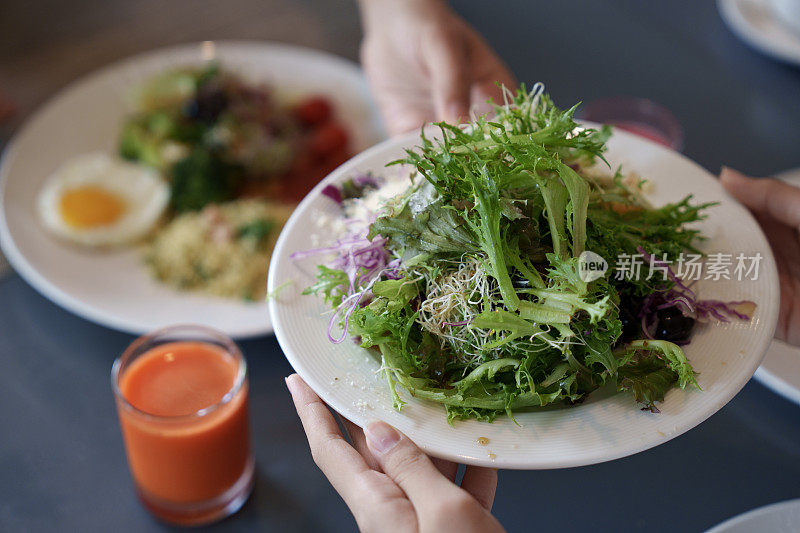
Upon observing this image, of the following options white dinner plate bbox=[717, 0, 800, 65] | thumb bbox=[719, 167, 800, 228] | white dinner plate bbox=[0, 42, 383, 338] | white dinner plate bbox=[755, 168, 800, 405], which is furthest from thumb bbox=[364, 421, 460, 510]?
white dinner plate bbox=[717, 0, 800, 65]

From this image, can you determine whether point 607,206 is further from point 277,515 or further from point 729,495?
point 277,515

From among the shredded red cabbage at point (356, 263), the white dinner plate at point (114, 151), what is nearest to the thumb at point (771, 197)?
the shredded red cabbage at point (356, 263)

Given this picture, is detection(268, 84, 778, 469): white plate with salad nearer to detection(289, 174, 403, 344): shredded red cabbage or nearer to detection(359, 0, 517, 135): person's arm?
detection(289, 174, 403, 344): shredded red cabbage

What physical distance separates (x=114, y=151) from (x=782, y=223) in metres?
2.39

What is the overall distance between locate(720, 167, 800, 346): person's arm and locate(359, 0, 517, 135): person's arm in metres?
0.68

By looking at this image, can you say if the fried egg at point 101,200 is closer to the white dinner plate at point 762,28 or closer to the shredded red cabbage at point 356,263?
the shredded red cabbage at point 356,263

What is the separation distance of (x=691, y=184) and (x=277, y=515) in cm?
124

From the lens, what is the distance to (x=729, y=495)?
5.26ft

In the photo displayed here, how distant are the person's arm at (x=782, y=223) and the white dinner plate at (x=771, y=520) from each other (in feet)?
2.06

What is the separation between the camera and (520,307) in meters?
1.21

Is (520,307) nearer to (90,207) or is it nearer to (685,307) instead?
(685,307)

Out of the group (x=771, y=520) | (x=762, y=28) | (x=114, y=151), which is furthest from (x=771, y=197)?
(x=114, y=151)

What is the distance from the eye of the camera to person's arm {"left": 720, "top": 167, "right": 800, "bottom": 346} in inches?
67.8

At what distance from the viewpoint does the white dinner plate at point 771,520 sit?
51.0 inches
